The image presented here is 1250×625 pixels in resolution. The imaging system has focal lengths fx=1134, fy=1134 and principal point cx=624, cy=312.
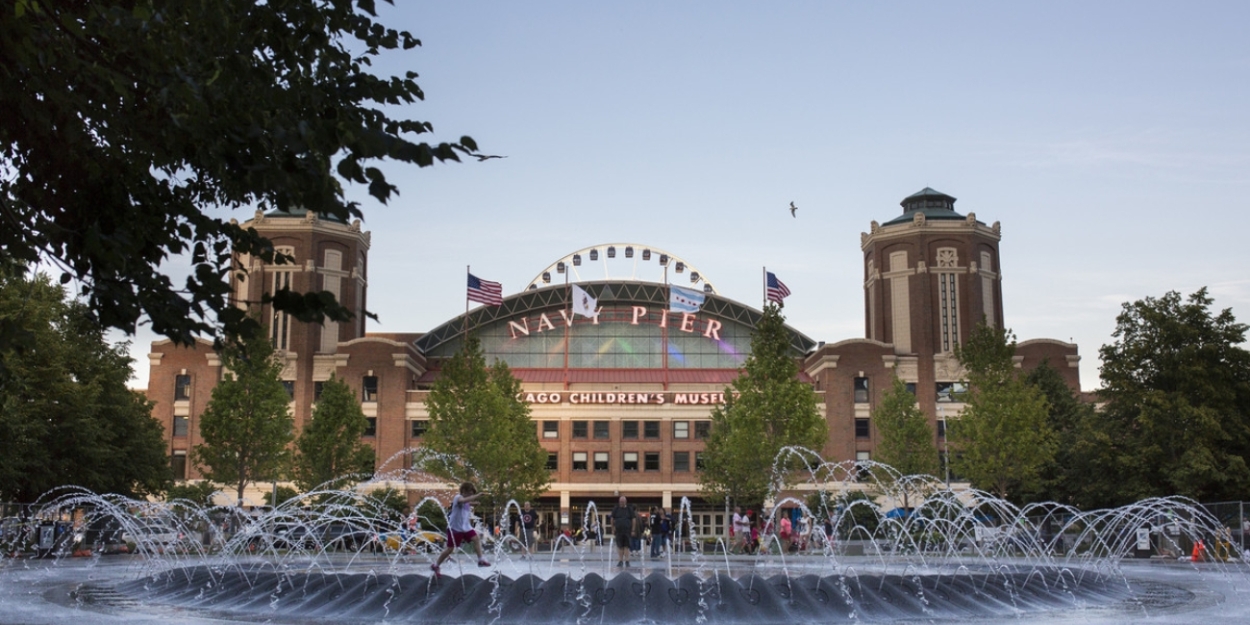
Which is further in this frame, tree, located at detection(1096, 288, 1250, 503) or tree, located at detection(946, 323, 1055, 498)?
tree, located at detection(946, 323, 1055, 498)

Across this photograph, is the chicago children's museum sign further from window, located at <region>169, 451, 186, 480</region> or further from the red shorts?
the red shorts

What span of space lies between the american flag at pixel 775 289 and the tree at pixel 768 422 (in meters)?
10.9

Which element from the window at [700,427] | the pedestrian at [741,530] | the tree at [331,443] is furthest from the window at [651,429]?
the pedestrian at [741,530]

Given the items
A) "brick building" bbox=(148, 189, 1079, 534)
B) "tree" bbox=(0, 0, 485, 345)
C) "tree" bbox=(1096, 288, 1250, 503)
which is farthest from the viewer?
"brick building" bbox=(148, 189, 1079, 534)

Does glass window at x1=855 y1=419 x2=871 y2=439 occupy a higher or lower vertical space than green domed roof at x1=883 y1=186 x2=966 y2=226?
lower

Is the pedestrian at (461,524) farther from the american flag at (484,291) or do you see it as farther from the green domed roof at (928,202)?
the green domed roof at (928,202)

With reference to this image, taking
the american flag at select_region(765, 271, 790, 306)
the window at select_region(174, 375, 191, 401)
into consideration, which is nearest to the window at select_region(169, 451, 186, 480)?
the window at select_region(174, 375, 191, 401)

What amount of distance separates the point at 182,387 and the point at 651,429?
31707 millimetres

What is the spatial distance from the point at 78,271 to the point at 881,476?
5767 centimetres

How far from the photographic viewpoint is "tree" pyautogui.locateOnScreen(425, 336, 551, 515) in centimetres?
5100

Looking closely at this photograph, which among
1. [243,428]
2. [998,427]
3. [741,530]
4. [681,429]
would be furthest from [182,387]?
[998,427]

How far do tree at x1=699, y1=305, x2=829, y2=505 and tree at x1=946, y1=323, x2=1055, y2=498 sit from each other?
22.0 feet

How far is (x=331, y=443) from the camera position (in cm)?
5619

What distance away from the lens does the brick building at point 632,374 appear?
75.6 m
